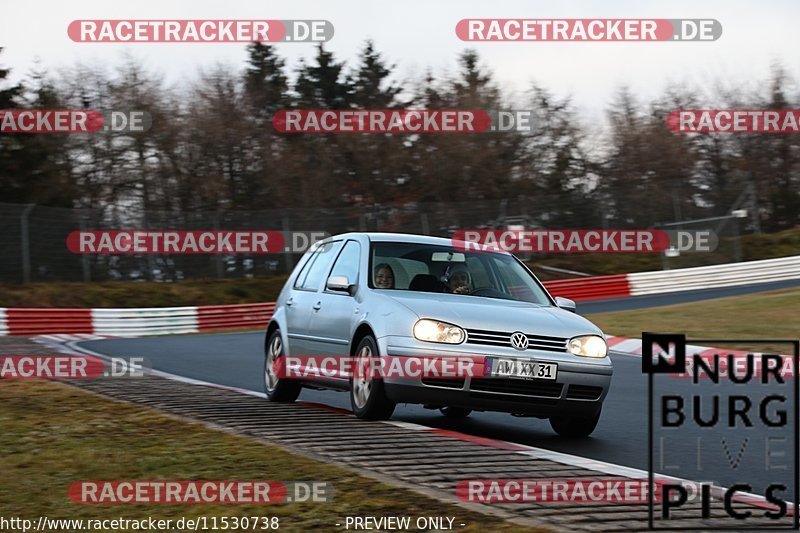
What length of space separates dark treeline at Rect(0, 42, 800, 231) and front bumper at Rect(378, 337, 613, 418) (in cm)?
3212

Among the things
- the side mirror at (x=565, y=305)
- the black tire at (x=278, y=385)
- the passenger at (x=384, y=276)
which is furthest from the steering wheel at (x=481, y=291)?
the black tire at (x=278, y=385)

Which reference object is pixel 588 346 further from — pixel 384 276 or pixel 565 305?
pixel 384 276

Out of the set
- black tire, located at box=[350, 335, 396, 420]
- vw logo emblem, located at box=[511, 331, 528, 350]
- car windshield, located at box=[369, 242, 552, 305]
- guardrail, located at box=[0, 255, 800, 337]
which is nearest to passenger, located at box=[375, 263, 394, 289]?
car windshield, located at box=[369, 242, 552, 305]

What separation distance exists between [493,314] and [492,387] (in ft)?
1.95

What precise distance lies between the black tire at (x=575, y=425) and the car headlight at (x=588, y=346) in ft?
1.49

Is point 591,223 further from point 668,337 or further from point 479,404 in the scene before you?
point 668,337

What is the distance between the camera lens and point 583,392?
9.24m

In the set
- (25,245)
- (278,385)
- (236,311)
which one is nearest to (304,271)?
(278,385)

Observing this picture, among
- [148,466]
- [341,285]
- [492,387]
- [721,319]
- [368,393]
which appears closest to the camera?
[148,466]

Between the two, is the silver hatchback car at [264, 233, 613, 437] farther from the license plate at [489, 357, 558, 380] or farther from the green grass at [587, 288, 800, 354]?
the green grass at [587, 288, 800, 354]

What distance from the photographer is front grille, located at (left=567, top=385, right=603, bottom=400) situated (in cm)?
918

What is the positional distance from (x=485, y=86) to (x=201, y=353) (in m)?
32.8

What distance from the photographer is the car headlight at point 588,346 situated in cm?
924

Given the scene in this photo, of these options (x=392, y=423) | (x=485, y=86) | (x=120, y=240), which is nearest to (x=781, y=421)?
(x=392, y=423)
